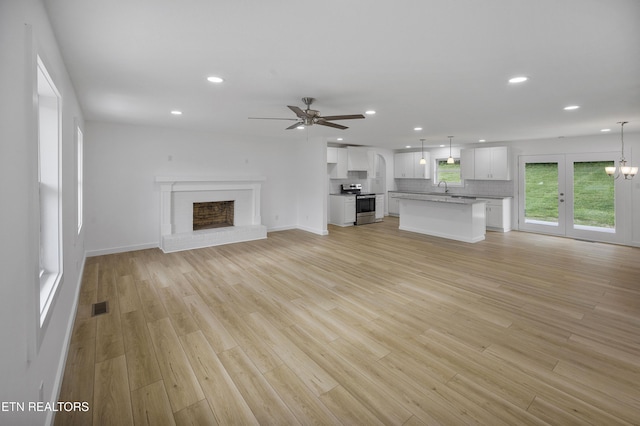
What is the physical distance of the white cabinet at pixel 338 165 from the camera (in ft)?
29.8

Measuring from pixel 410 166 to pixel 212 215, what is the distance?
683 centimetres

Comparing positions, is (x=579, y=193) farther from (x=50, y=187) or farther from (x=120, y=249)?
(x=120, y=249)

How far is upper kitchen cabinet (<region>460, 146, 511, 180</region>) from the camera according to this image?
26.7ft

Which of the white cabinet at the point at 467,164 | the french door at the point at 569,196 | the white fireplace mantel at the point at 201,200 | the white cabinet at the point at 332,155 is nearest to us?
the white fireplace mantel at the point at 201,200

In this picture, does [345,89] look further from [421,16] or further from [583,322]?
[583,322]

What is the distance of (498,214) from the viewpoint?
8.04 meters

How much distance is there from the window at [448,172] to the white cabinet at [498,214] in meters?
1.53

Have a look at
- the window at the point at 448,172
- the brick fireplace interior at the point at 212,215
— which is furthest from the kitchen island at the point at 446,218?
the brick fireplace interior at the point at 212,215

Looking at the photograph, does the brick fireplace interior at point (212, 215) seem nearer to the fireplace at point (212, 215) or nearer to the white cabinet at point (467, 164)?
the fireplace at point (212, 215)

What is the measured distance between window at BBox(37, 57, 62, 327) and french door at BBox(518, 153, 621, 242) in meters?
9.52

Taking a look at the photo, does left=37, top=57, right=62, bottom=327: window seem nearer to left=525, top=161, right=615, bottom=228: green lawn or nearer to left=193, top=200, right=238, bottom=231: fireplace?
left=193, top=200, right=238, bottom=231: fireplace

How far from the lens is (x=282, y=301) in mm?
3598

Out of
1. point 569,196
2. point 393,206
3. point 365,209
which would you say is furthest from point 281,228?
point 569,196

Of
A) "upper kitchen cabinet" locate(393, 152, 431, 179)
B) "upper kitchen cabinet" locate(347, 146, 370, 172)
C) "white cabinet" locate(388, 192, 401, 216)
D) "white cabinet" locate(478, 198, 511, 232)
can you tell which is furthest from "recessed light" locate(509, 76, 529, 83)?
"white cabinet" locate(388, 192, 401, 216)
